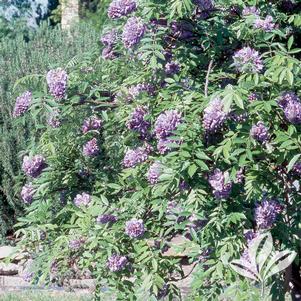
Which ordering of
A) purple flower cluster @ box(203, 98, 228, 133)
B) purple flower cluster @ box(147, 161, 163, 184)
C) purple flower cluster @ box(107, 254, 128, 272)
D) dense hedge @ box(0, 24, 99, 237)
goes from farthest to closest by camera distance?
dense hedge @ box(0, 24, 99, 237), purple flower cluster @ box(107, 254, 128, 272), purple flower cluster @ box(147, 161, 163, 184), purple flower cluster @ box(203, 98, 228, 133)

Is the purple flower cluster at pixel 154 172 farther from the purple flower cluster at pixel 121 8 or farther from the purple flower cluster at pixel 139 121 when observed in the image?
the purple flower cluster at pixel 121 8

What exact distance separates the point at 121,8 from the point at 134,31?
0.85ft

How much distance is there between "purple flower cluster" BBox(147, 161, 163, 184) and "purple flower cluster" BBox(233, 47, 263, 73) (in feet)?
1.77

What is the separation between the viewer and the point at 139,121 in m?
3.68

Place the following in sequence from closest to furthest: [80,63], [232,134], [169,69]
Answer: [232,134], [169,69], [80,63]

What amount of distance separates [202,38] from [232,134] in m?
0.70

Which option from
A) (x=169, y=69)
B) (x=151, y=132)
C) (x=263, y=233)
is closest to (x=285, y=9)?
(x=169, y=69)

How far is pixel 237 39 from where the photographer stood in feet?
12.4

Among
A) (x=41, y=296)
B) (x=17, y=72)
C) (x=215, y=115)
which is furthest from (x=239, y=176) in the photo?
(x=17, y=72)

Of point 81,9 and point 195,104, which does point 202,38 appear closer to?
point 195,104

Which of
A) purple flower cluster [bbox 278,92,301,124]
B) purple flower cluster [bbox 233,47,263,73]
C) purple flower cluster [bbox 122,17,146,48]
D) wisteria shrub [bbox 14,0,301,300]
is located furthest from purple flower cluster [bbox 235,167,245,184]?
purple flower cluster [bbox 122,17,146,48]

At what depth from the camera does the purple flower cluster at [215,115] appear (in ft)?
10.2

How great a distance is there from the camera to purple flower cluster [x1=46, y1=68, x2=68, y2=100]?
3.72 meters

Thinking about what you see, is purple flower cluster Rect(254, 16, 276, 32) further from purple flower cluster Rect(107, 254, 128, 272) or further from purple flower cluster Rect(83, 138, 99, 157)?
purple flower cluster Rect(107, 254, 128, 272)
